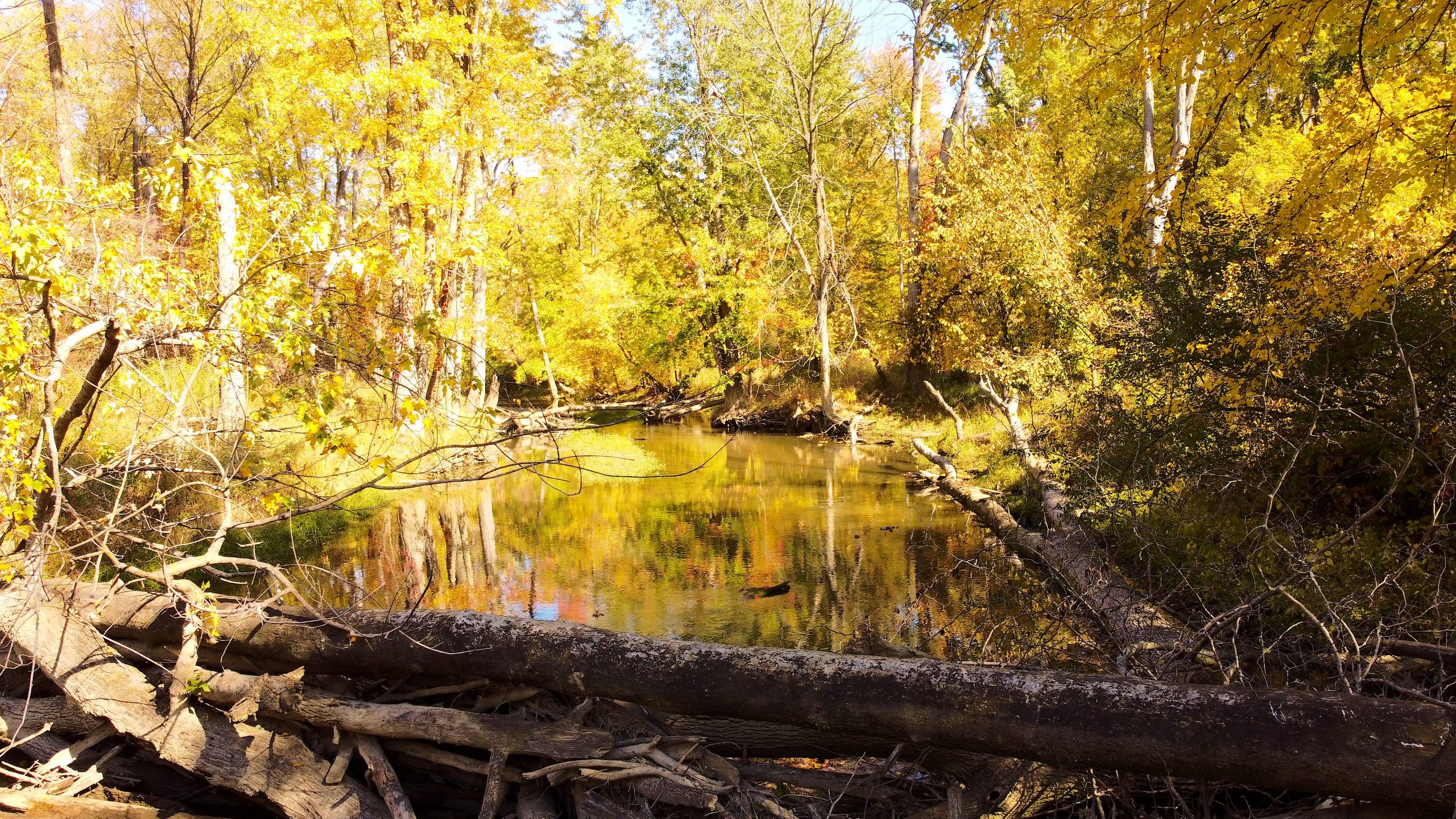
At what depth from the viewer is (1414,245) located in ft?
25.6

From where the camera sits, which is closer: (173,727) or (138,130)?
(173,727)

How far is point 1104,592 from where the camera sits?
22.3 ft

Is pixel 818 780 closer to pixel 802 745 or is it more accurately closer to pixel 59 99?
pixel 802 745

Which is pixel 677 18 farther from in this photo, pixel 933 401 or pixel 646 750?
pixel 646 750

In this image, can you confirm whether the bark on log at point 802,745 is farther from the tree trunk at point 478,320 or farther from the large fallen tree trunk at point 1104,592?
the tree trunk at point 478,320

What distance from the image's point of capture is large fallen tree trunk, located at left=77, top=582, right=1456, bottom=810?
10.4 ft

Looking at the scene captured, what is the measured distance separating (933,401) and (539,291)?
13.6 meters

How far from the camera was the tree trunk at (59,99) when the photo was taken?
15.8m

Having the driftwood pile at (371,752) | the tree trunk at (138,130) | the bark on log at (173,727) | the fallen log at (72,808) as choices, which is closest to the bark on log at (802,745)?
the driftwood pile at (371,752)

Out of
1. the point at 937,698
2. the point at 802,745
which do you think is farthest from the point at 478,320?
the point at 937,698

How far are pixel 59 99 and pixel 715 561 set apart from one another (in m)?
16.0

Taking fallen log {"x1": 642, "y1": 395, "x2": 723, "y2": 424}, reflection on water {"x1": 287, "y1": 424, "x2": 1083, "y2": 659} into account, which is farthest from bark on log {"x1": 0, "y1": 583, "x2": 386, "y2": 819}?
fallen log {"x1": 642, "y1": 395, "x2": 723, "y2": 424}

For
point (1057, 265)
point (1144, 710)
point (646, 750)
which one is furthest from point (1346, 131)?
point (1057, 265)

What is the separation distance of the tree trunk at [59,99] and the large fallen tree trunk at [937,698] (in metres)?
14.6
